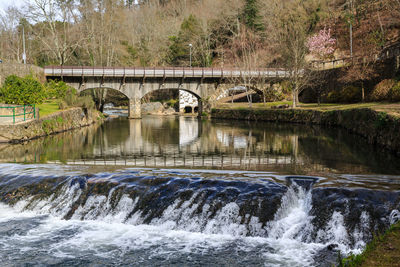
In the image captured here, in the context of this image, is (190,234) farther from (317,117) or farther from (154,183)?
(317,117)

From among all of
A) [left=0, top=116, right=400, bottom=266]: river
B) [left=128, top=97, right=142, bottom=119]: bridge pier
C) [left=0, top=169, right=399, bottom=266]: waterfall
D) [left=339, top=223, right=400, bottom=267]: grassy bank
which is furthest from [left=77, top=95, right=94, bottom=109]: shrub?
[left=339, top=223, right=400, bottom=267]: grassy bank

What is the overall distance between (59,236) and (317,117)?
2977 cm

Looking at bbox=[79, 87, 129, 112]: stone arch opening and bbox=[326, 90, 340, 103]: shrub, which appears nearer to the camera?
bbox=[326, 90, 340, 103]: shrub

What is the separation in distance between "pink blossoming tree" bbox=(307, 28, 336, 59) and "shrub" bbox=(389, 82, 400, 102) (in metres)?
30.9

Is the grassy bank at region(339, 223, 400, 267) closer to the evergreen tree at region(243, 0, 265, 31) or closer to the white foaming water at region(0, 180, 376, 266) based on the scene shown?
the white foaming water at region(0, 180, 376, 266)

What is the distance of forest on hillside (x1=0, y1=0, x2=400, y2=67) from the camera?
5419 cm

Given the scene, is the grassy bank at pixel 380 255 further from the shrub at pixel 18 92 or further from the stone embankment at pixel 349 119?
the shrub at pixel 18 92

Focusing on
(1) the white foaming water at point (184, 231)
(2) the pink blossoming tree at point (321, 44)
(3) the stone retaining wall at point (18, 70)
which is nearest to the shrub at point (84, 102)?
(3) the stone retaining wall at point (18, 70)

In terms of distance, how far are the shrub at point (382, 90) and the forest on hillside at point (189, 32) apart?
508 inches

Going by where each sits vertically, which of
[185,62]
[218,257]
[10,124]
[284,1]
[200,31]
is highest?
[284,1]

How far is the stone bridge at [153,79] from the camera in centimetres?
4841

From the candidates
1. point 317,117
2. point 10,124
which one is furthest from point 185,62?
point 10,124

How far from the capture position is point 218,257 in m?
8.36

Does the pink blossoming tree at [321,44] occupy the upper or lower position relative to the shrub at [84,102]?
upper
